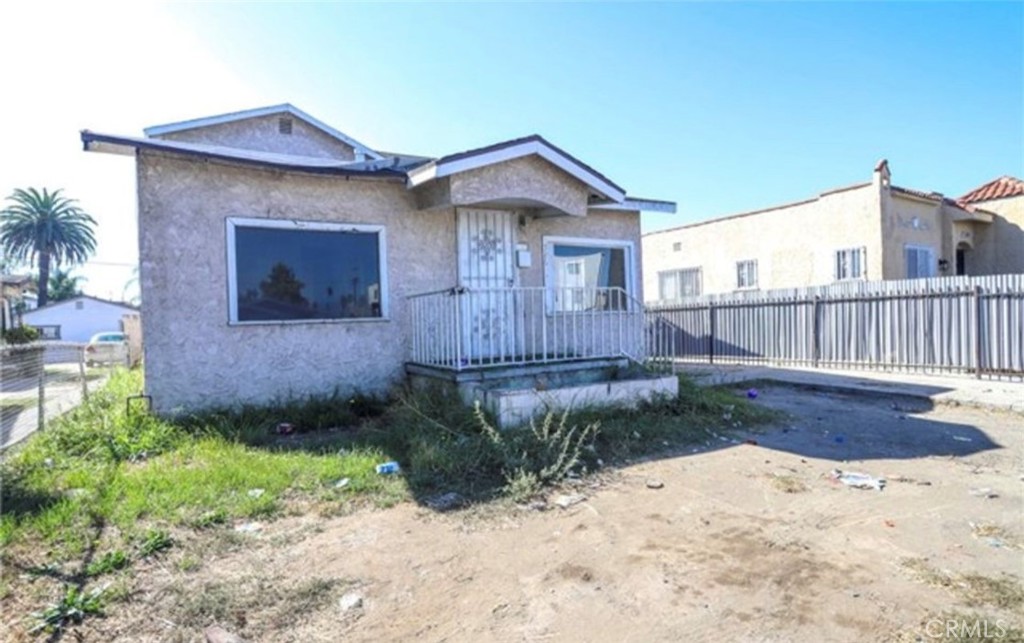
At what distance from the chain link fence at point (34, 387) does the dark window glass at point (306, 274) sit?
7.86ft

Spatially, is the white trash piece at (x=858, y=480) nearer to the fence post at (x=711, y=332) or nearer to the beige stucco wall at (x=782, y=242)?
the fence post at (x=711, y=332)

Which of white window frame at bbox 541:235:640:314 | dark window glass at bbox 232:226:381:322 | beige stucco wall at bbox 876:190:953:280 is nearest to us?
dark window glass at bbox 232:226:381:322

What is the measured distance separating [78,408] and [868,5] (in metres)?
13.3

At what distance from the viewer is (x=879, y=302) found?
12055mm

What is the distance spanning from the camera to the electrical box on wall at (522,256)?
9.29m

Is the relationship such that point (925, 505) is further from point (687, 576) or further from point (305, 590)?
point (305, 590)

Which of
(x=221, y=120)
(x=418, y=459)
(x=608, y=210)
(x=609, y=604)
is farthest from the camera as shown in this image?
(x=221, y=120)

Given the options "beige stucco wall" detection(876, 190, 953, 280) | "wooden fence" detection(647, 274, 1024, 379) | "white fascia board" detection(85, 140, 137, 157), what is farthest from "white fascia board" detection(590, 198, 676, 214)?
"beige stucco wall" detection(876, 190, 953, 280)

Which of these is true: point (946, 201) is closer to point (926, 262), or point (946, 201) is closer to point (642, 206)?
point (926, 262)

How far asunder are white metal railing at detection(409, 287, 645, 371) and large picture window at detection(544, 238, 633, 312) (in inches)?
1.0

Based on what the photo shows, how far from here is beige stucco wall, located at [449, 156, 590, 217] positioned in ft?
25.5

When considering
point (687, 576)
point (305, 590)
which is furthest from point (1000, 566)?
point (305, 590)

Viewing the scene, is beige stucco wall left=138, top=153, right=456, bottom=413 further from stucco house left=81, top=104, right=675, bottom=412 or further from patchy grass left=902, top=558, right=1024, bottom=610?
patchy grass left=902, top=558, right=1024, bottom=610

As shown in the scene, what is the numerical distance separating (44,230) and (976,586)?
59389 millimetres
